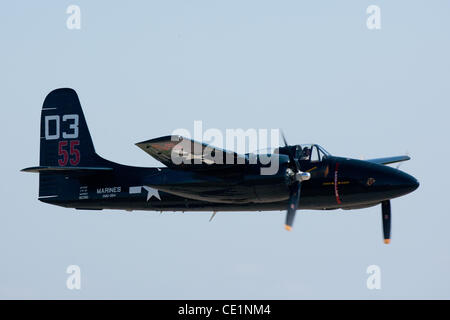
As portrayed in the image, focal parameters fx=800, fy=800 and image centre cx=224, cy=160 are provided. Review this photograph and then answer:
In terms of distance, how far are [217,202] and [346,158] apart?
16.2ft

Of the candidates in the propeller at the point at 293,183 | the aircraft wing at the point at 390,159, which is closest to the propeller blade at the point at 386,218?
the aircraft wing at the point at 390,159

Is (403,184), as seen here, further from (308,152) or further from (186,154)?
(186,154)

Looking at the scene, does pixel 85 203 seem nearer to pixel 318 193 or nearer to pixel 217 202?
pixel 217 202

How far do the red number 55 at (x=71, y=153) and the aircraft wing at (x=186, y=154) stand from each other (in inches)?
248

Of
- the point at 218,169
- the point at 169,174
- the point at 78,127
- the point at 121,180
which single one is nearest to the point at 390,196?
the point at 218,169

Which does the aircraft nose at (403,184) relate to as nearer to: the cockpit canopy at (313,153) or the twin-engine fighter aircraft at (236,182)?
the twin-engine fighter aircraft at (236,182)

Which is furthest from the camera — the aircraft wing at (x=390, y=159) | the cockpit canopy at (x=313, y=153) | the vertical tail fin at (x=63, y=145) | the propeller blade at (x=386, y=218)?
the aircraft wing at (x=390, y=159)

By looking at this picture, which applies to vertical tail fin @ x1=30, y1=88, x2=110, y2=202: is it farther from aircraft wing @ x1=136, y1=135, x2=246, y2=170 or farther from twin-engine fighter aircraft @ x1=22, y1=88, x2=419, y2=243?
aircraft wing @ x1=136, y1=135, x2=246, y2=170

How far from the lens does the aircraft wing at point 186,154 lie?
Result: 25.2m

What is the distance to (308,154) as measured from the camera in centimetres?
2791

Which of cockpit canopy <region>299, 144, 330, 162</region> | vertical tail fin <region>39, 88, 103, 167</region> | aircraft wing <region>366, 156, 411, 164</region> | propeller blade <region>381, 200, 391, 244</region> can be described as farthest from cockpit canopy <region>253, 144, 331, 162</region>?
vertical tail fin <region>39, 88, 103, 167</region>

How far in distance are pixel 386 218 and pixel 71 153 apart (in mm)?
12690

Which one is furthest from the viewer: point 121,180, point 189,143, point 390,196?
point 121,180

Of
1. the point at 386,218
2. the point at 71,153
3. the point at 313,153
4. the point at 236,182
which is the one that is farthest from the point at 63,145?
the point at 386,218
